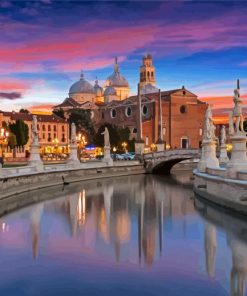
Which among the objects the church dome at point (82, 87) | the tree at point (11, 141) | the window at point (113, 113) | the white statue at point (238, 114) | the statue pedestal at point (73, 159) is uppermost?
the church dome at point (82, 87)

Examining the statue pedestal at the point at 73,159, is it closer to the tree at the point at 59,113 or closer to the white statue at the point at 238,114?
the white statue at the point at 238,114

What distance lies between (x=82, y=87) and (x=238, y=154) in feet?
394

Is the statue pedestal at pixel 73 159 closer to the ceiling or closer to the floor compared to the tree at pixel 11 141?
closer to the floor

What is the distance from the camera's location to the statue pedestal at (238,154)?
76.5 feet

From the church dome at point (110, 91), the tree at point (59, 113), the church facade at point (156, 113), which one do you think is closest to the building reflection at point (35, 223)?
the church facade at point (156, 113)

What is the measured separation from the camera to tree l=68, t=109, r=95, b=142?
4579 inches

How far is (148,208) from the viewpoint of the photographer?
2697 cm

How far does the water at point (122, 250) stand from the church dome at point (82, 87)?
377 ft

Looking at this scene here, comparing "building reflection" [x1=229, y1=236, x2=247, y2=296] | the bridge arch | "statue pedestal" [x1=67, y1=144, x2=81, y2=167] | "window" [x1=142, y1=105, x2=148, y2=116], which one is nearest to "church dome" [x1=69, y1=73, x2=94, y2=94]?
"window" [x1=142, y1=105, x2=148, y2=116]

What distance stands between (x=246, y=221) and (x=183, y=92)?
97464 millimetres

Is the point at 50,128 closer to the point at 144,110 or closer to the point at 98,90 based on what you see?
the point at 144,110

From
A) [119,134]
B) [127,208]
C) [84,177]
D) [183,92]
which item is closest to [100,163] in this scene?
[84,177]

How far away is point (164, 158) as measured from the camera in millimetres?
60375

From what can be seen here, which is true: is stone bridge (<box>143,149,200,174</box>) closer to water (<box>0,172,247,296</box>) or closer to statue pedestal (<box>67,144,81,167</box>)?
statue pedestal (<box>67,144,81,167</box>)
